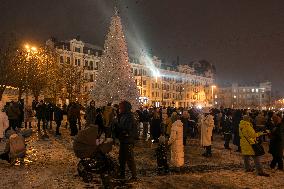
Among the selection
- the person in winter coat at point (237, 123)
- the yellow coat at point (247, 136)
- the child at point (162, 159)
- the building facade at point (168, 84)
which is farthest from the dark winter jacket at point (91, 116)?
the building facade at point (168, 84)

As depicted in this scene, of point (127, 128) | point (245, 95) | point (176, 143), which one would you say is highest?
→ point (245, 95)

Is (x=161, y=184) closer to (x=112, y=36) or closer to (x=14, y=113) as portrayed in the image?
(x=14, y=113)

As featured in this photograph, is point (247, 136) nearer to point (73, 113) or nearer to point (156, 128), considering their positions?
point (156, 128)

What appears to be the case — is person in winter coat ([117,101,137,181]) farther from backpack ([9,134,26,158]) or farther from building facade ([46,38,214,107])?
building facade ([46,38,214,107])

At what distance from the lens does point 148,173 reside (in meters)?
12.1

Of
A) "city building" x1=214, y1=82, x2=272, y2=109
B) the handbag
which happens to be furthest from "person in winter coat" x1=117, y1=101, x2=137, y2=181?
"city building" x1=214, y1=82, x2=272, y2=109

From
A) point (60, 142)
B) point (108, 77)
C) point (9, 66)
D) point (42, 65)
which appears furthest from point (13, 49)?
point (60, 142)

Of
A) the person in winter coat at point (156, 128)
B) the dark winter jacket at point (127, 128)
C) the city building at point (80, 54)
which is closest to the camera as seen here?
the dark winter jacket at point (127, 128)

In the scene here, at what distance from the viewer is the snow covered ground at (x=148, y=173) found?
10578 millimetres

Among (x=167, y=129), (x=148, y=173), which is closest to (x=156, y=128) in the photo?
(x=167, y=129)

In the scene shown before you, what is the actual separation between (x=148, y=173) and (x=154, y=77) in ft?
309

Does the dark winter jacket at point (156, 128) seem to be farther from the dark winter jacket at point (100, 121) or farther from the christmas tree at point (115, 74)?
the christmas tree at point (115, 74)

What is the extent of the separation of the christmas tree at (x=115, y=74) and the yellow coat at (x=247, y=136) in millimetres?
20049

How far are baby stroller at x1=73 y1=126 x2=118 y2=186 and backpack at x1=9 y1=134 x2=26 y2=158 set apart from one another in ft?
9.86
